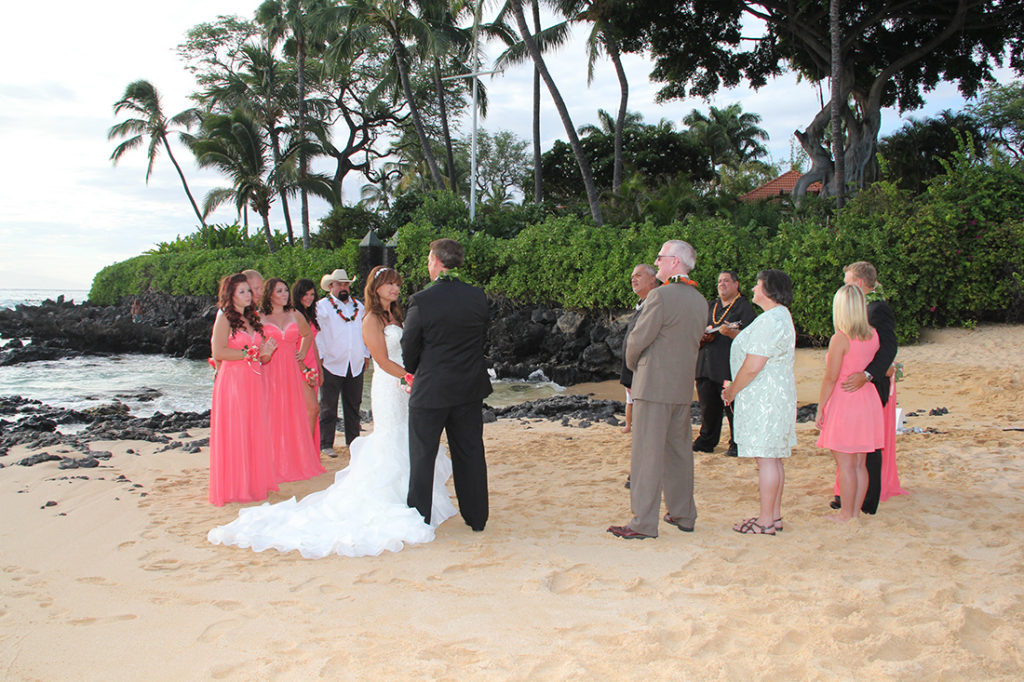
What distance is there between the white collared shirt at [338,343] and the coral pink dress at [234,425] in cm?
166

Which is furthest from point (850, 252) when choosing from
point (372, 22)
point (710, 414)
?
point (372, 22)

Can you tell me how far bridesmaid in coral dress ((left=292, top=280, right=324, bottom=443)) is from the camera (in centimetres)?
725

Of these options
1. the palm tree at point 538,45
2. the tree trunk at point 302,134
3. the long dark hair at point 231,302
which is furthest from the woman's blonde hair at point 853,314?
the tree trunk at point 302,134

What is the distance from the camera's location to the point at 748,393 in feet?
16.3

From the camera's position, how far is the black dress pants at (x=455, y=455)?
4.96 metres

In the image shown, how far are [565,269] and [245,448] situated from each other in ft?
45.5

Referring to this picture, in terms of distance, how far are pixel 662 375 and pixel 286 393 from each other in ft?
11.6

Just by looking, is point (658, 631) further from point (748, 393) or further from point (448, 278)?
point (448, 278)

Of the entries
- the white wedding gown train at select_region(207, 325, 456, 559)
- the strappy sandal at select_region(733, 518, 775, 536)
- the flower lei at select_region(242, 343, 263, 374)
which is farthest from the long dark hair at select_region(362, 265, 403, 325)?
the strappy sandal at select_region(733, 518, 775, 536)

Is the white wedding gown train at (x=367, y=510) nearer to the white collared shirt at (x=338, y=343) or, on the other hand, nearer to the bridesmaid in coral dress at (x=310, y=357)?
the bridesmaid in coral dress at (x=310, y=357)

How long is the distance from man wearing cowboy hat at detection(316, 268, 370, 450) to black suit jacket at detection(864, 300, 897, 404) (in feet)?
15.6

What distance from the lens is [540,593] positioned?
409 cm

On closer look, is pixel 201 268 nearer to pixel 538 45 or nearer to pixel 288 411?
pixel 538 45

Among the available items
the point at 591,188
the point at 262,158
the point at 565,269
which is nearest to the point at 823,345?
the point at 565,269
